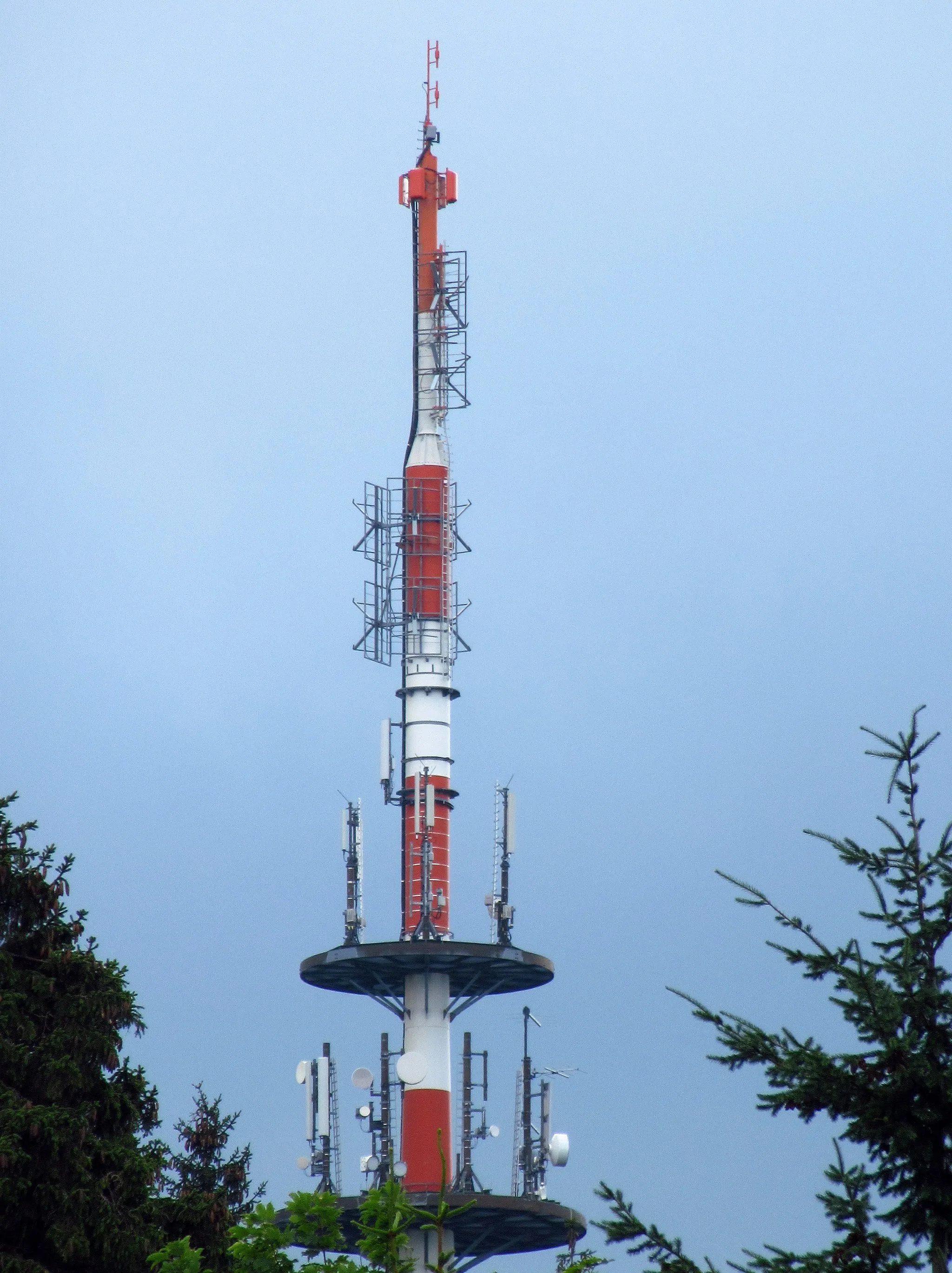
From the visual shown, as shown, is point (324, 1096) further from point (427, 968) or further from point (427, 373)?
point (427, 373)

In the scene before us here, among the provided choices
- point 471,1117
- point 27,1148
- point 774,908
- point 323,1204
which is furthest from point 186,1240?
point 471,1117

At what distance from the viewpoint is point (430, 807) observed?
2404 inches

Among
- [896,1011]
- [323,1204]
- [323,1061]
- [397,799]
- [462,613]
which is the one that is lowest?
[323,1204]

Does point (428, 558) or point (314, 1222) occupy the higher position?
point (428, 558)

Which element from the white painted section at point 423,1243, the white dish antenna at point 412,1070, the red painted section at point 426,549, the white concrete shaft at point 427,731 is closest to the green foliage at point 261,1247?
the white painted section at point 423,1243

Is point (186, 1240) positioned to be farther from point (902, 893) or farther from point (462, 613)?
point (462, 613)


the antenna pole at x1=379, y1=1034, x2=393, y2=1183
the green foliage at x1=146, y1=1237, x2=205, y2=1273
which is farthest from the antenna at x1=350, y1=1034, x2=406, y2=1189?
the green foliage at x1=146, y1=1237, x2=205, y2=1273

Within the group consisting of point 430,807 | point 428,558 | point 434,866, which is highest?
point 428,558

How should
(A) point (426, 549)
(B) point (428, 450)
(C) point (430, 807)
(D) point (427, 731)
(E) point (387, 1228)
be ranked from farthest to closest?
(B) point (428, 450) → (A) point (426, 549) → (D) point (427, 731) → (C) point (430, 807) → (E) point (387, 1228)

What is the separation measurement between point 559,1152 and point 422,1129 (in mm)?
3887

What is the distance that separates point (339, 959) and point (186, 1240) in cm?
4337

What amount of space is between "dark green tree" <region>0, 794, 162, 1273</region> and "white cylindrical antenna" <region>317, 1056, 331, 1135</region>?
22493mm

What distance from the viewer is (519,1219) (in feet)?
194

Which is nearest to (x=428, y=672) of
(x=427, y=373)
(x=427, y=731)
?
(x=427, y=731)
